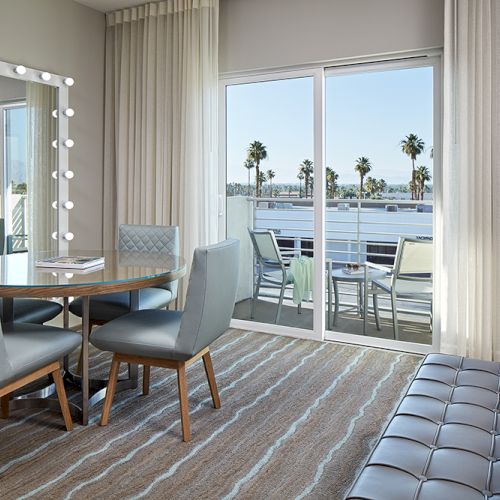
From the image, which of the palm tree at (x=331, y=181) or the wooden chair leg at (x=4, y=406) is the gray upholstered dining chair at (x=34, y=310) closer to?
the wooden chair leg at (x=4, y=406)

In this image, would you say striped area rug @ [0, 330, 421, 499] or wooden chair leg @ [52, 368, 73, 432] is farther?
wooden chair leg @ [52, 368, 73, 432]

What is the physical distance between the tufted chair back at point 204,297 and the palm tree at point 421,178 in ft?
6.08

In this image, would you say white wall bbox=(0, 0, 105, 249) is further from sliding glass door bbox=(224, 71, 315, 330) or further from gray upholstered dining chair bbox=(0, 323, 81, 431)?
gray upholstered dining chair bbox=(0, 323, 81, 431)

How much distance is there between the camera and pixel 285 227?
4379mm

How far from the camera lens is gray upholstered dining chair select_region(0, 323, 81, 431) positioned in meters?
2.15

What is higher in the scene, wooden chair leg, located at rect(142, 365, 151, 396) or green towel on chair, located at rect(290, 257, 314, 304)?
green towel on chair, located at rect(290, 257, 314, 304)

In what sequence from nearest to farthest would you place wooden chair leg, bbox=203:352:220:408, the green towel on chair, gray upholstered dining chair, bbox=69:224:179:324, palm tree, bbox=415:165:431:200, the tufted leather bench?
the tufted leather bench
wooden chair leg, bbox=203:352:220:408
gray upholstered dining chair, bbox=69:224:179:324
palm tree, bbox=415:165:431:200
the green towel on chair

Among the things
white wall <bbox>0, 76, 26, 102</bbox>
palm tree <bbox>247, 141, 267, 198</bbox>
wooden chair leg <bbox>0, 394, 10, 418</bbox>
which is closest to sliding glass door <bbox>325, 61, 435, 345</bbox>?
palm tree <bbox>247, 141, 267, 198</bbox>

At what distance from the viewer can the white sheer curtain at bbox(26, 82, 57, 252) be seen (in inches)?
166

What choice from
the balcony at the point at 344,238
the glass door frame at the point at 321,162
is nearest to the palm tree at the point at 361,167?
the balcony at the point at 344,238

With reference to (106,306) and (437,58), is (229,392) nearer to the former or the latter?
(106,306)

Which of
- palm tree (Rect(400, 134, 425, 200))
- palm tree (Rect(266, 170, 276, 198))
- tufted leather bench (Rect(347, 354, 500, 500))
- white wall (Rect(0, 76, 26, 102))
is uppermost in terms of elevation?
white wall (Rect(0, 76, 26, 102))

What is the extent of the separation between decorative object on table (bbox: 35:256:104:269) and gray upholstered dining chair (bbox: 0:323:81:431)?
338mm

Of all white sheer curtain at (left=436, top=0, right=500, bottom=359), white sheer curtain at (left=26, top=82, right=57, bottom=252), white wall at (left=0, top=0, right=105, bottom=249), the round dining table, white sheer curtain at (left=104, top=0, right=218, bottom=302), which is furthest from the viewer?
white sheer curtain at (left=104, top=0, right=218, bottom=302)
